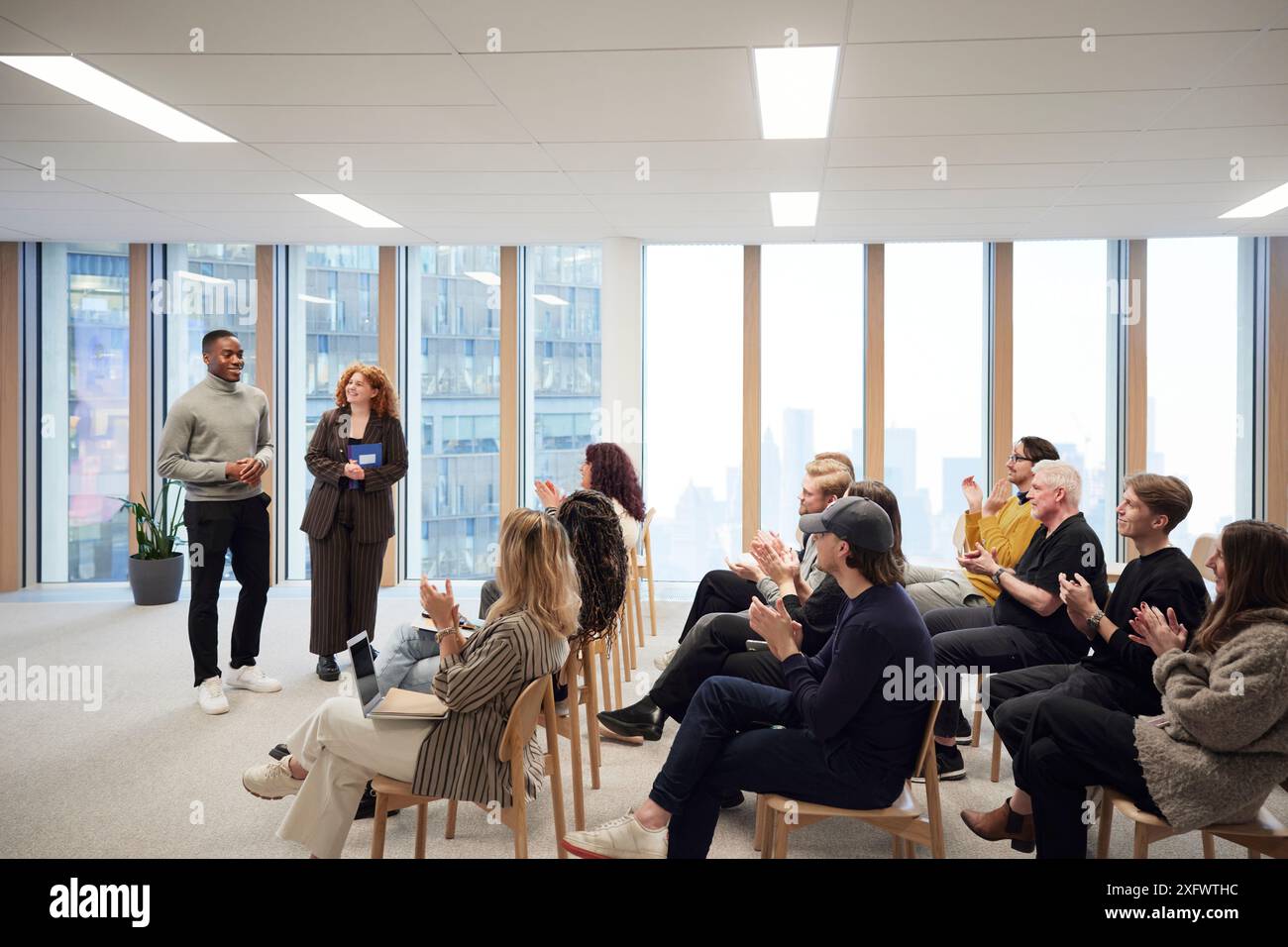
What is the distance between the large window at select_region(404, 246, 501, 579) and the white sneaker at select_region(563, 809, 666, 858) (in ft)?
17.7

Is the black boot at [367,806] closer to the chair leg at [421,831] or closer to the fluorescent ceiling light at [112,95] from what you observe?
the chair leg at [421,831]

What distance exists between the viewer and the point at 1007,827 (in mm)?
3016

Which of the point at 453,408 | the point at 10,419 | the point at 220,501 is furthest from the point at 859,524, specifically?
the point at 10,419

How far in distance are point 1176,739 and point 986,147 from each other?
3098mm

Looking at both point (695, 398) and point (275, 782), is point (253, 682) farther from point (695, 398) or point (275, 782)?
point (695, 398)

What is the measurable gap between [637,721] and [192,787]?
1822mm

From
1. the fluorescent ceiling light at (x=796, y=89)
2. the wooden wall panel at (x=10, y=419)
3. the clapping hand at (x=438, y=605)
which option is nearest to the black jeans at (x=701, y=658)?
the clapping hand at (x=438, y=605)

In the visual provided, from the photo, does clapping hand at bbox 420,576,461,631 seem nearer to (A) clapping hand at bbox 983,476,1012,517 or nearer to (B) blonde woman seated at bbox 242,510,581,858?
(B) blonde woman seated at bbox 242,510,581,858

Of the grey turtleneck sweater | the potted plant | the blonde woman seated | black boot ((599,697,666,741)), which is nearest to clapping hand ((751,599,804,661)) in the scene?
the blonde woman seated

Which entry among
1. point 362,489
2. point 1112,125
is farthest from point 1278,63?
point 362,489

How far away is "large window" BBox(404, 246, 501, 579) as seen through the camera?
7.93 meters

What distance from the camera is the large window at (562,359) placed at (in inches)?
313

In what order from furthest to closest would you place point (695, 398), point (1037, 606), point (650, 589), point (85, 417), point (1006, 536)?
point (695, 398) < point (85, 417) < point (650, 589) < point (1006, 536) < point (1037, 606)

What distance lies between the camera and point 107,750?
4035mm
